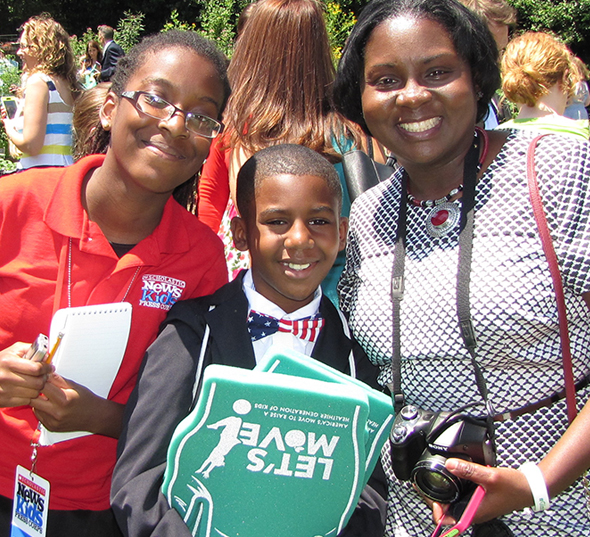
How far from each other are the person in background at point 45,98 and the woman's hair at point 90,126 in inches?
71.1

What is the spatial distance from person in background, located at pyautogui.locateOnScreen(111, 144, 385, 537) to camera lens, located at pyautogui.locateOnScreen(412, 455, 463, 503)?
17 centimetres

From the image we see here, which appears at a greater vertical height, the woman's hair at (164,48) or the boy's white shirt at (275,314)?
the woman's hair at (164,48)

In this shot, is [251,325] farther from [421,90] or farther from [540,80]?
[540,80]

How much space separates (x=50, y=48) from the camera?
4.77 metres

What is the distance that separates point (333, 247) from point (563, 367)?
2.38ft

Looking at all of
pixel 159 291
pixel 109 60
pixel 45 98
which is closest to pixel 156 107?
pixel 159 291

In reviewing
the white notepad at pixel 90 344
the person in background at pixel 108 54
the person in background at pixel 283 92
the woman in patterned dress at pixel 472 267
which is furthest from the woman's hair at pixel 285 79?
the person in background at pixel 108 54

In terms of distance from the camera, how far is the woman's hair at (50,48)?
15.6ft

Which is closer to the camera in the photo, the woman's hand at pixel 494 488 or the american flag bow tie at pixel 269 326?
the woman's hand at pixel 494 488

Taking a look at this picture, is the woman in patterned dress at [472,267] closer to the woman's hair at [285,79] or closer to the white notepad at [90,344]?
the woman's hair at [285,79]

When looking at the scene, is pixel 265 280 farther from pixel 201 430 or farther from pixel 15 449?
pixel 15 449

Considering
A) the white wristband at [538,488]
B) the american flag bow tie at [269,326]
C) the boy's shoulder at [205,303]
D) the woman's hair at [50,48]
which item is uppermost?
the woman's hair at [50,48]

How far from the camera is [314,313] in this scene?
6.09ft

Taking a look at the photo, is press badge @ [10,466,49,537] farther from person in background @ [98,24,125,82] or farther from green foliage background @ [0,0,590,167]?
green foliage background @ [0,0,590,167]
